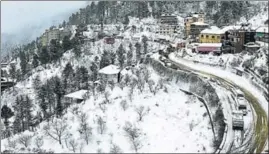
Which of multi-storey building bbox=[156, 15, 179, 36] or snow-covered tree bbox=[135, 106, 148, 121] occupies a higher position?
multi-storey building bbox=[156, 15, 179, 36]

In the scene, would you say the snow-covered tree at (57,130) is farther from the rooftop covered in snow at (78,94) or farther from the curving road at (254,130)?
the curving road at (254,130)

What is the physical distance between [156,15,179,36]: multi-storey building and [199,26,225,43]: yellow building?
16.3ft

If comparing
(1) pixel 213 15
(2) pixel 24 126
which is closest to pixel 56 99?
(2) pixel 24 126

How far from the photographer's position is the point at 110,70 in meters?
13.9

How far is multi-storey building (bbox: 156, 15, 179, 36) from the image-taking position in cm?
1936

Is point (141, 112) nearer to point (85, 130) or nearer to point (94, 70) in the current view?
point (85, 130)

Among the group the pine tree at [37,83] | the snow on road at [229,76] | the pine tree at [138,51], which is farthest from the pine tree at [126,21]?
the pine tree at [37,83]

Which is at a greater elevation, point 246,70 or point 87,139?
point 246,70

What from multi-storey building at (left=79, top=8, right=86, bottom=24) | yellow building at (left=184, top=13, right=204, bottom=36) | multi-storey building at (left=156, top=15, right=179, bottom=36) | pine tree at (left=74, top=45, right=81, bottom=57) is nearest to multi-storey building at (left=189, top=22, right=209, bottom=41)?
yellow building at (left=184, top=13, right=204, bottom=36)

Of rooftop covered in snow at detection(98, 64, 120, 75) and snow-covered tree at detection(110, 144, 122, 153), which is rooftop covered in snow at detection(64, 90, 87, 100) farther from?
snow-covered tree at detection(110, 144, 122, 153)

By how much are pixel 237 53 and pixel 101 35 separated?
34.2ft

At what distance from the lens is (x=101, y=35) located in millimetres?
20422

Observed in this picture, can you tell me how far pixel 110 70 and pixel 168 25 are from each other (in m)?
6.72

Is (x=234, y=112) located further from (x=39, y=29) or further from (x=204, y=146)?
(x=39, y=29)
